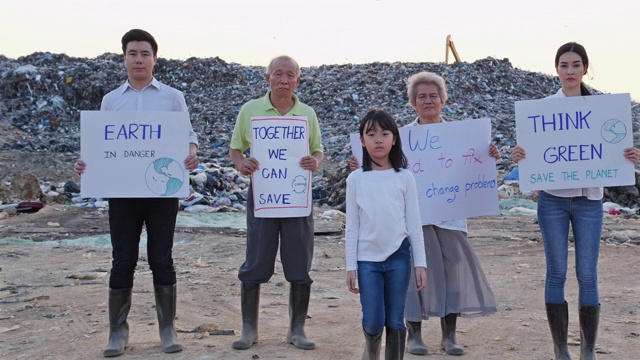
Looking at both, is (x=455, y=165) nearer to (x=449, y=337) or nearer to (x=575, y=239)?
(x=575, y=239)

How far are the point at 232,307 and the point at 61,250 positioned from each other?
4.15 meters

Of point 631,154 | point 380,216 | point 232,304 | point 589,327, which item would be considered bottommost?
point 232,304

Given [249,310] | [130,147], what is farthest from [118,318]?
[130,147]

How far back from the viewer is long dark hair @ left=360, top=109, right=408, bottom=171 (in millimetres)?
4000

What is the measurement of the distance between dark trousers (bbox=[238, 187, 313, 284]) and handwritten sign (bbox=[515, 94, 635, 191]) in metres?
1.44

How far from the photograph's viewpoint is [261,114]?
4.91 m

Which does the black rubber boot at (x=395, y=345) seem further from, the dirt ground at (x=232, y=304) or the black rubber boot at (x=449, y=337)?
the black rubber boot at (x=449, y=337)

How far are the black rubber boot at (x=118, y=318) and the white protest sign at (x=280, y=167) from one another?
3.29 feet

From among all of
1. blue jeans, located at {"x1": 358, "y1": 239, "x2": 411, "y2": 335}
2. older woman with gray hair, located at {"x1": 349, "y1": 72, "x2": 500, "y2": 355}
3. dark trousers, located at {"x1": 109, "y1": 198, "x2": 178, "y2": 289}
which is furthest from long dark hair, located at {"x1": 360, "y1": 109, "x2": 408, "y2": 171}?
dark trousers, located at {"x1": 109, "y1": 198, "x2": 178, "y2": 289}

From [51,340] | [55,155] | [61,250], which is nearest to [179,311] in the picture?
[51,340]

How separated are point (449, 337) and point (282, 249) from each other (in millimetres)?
1215

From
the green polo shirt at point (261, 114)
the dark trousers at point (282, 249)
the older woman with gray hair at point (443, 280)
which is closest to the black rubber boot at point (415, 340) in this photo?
the older woman with gray hair at point (443, 280)

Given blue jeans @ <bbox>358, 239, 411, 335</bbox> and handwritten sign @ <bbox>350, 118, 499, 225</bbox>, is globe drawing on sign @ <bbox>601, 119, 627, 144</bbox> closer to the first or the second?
handwritten sign @ <bbox>350, 118, 499, 225</bbox>

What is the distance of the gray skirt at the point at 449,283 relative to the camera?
477cm
